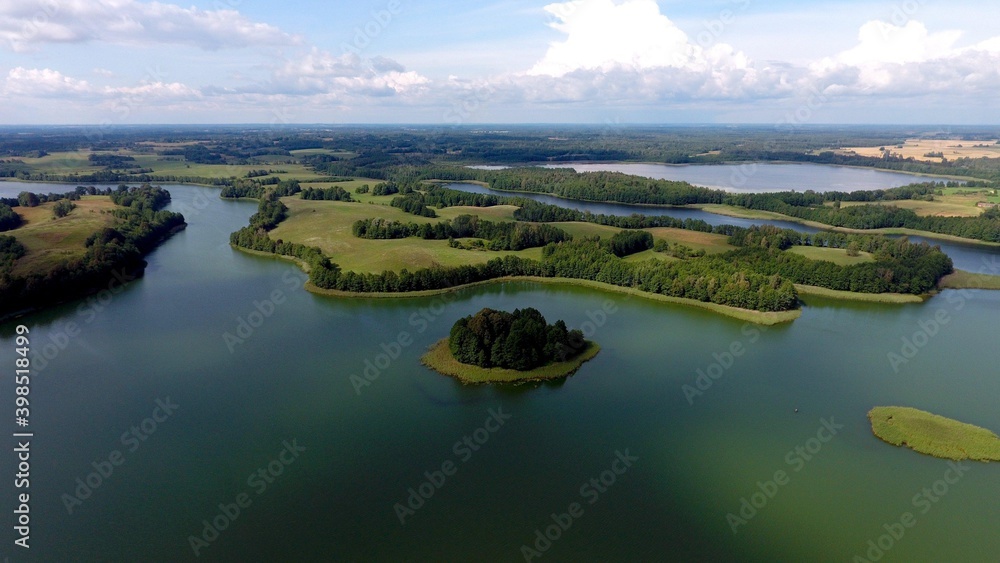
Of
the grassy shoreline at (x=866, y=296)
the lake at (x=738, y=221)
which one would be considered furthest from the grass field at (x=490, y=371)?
the lake at (x=738, y=221)

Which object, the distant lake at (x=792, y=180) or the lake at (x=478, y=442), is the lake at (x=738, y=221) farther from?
the lake at (x=478, y=442)

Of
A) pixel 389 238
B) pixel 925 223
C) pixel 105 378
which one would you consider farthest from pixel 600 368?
pixel 925 223

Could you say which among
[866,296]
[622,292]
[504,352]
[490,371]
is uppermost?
[504,352]

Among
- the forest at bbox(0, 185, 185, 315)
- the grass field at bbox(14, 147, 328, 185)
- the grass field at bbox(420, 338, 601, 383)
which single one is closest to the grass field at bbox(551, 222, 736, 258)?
the grass field at bbox(420, 338, 601, 383)

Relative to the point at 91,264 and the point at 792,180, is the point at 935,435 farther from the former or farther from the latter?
the point at 792,180

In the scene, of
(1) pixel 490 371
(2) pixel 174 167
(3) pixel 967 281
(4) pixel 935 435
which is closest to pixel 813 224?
(3) pixel 967 281

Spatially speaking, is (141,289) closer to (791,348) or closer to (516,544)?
(516,544)

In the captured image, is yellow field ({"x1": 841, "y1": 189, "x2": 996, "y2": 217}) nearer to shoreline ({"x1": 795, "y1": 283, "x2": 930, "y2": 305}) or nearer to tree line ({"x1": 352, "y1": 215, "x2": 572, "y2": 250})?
shoreline ({"x1": 795, "y1": 283, "x2": 930, "y2": 305})
